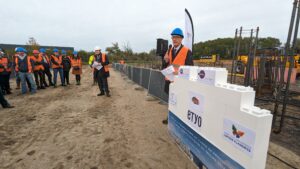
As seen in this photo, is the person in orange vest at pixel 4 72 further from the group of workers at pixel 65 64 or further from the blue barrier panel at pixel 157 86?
the blue barrier panel at pixel 157 86

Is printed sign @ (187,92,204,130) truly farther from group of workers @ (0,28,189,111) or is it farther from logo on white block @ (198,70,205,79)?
group of workers @ (0,28,189,111)

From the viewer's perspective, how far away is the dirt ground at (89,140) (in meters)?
2.62

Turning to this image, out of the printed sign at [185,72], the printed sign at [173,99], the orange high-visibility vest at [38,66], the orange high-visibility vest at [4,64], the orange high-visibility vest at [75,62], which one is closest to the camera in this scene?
the printed sign at [185,72]

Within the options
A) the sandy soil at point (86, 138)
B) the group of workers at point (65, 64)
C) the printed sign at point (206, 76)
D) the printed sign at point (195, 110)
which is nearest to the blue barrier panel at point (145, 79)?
the group of workers at point (65, 64)

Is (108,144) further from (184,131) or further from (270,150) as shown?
(270,150)

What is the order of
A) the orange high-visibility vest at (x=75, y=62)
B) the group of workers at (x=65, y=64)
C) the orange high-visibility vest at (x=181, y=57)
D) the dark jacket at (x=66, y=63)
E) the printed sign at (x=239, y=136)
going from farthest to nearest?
the orange high-visibility vest at (x=75, y=62), the dark jacket at (x=66, y=63), the group of workers at (x=65, y=64), the orange high-visibility vest at (x=181, y=57), the printed sign at (x=239, y=136)

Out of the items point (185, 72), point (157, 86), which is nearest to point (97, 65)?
point (157, 86)

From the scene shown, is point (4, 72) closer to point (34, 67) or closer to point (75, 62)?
point (34, 67)

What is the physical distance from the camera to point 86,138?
11.1 ft

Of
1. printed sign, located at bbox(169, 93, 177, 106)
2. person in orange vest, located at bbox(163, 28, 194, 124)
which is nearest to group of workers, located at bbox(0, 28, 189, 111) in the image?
person in orange vest, located at bbox(163, 28, 194, 124)

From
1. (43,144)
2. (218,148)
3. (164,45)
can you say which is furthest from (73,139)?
(164,45)

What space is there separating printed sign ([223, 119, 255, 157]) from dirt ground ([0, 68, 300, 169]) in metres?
1.19

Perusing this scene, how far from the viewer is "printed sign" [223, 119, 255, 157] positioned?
4.61 feet

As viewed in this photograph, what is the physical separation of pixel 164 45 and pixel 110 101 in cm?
318
